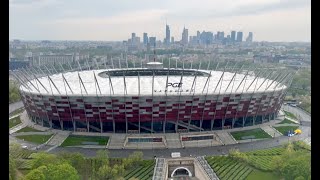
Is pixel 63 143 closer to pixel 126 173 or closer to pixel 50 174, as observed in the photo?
pixel 126 173

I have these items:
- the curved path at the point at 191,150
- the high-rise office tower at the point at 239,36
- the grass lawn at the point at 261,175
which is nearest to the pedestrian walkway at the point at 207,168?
the curved path at the point at 191,150

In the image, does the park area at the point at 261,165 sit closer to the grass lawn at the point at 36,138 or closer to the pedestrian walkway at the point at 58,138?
the pedestrian walkway at the point at 58,138

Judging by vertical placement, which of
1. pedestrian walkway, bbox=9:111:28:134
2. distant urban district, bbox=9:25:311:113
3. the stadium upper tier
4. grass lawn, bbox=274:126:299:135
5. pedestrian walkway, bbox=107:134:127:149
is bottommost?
pedestrian walkway, bbox=107:134:127:149

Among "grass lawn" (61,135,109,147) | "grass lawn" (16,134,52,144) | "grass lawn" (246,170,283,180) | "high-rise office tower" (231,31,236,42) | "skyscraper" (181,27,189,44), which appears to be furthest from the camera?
"high-rise office tower" (231,31,236,42)

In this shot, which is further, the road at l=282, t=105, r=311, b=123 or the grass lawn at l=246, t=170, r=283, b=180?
the road at l=282, t=105, r=311, b=123

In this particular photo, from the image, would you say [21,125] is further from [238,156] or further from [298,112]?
[298,112]

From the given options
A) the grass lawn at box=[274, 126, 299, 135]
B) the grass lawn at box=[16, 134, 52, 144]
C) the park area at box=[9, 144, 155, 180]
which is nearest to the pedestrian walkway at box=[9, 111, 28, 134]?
the grass lawn at box=[16, 134, 52, 144]

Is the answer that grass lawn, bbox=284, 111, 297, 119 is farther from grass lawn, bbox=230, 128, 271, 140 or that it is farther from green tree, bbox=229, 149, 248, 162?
green tree, bbox=229, 149, 248, 162
